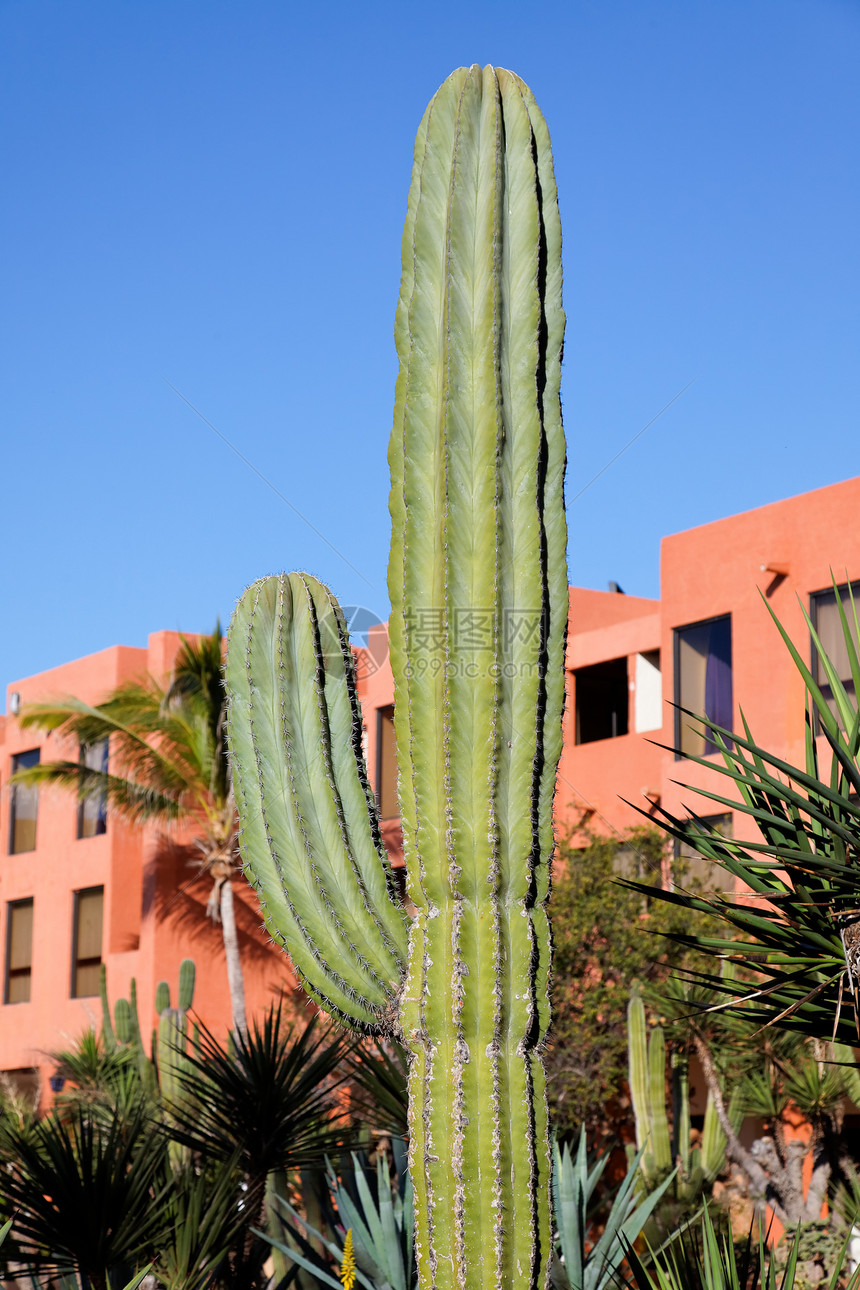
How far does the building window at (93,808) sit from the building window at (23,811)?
184 centimetres

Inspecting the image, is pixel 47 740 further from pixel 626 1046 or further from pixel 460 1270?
pixel 460 1270

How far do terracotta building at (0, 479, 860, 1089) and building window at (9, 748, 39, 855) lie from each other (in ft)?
0.11

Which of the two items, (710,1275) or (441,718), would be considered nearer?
(441,718)

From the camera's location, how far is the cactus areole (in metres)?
3.78

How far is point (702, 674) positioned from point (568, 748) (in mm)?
2996

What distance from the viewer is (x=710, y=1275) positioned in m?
4.33

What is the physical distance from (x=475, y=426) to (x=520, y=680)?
0.76 m

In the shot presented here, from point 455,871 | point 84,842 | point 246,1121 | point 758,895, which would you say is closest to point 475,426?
point 455,871

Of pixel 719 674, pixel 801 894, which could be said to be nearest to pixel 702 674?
pixel 719 674

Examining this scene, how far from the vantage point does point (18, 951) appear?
22.6 m

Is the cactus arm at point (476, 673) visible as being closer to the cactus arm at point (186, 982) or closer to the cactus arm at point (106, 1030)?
the cactus arm at point (186, 982)

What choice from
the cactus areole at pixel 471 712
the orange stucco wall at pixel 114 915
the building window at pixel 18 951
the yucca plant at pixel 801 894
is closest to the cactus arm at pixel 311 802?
the cactus areole at pixel 471 712

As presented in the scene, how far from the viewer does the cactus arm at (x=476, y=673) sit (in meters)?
3.76

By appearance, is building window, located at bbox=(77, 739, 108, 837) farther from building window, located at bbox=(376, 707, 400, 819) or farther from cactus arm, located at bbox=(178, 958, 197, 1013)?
cactus arm, located at bbox=(178, 958, 197, 1013)
